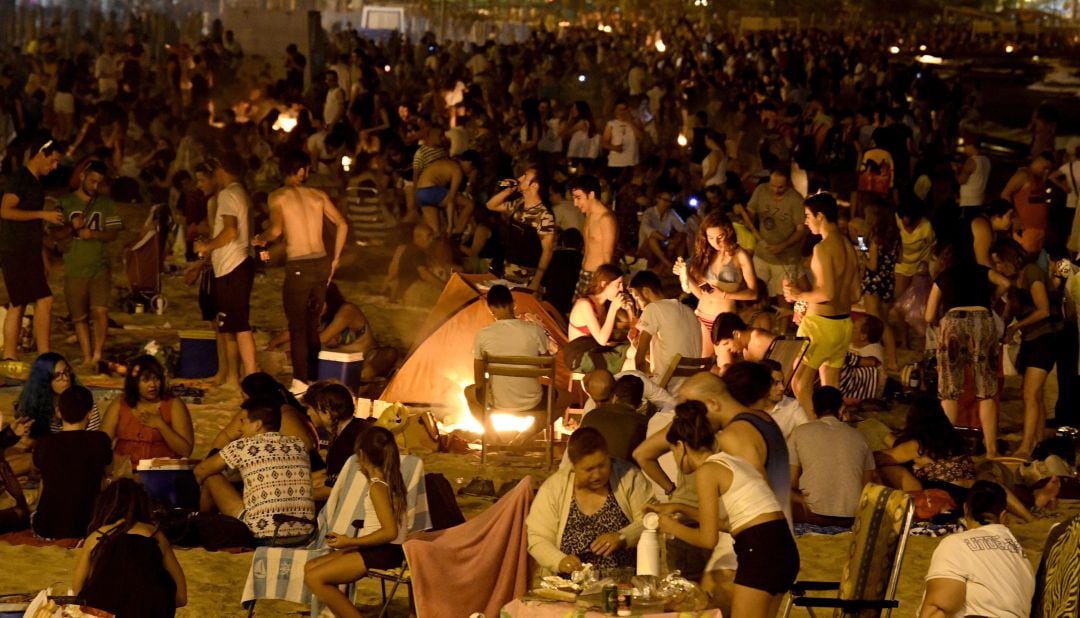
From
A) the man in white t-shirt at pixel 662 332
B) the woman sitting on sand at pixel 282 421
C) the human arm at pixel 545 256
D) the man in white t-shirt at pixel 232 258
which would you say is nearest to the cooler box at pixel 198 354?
the man in white t-shirt at pixel 232 258

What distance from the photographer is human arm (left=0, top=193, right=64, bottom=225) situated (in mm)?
11406

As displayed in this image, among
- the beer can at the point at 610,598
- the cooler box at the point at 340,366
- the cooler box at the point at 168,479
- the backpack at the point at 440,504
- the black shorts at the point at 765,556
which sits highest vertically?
the black shorts at the point at 765,556

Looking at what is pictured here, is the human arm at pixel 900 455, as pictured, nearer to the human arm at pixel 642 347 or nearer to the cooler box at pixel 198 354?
the human arm at pixel 642 347

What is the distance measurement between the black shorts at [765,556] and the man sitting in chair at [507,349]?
391 centimetres

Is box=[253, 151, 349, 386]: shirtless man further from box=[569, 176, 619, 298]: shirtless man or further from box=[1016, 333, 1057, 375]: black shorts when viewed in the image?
box=[1016, 333, 1057, 375]: black shorts

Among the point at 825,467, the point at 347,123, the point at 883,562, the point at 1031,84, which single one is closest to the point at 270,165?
the point at 347,123

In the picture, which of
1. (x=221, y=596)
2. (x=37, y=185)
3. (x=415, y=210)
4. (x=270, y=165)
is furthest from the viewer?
(x=270, y=165)

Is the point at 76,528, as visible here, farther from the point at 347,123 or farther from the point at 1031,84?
the point at 1031,84

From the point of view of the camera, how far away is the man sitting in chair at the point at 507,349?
33.2ft

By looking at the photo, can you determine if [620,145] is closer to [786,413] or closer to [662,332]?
[662,332]

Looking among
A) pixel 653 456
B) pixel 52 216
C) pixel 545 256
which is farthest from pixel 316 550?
pixel 545 256

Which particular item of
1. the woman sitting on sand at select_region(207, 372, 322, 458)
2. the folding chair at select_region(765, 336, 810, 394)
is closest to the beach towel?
the woman sitting on sand at select_region(207, 372, 322, 458)

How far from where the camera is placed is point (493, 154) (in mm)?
18266

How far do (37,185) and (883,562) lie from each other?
23.5 ft
